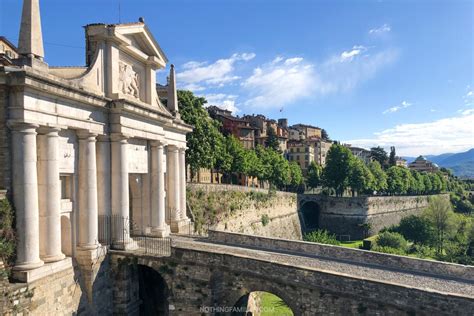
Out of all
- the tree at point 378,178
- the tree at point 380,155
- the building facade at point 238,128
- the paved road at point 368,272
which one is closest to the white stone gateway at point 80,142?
the paved road at point 368,272

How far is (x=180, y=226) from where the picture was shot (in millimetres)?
23641

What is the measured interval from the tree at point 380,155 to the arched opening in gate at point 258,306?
95.0m

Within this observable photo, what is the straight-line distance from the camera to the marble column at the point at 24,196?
38.7ft

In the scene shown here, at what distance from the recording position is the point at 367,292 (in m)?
12.7

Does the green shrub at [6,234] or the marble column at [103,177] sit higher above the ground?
the marble column at [103,177]

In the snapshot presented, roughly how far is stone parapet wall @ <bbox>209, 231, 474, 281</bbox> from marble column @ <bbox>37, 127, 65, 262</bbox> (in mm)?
9873

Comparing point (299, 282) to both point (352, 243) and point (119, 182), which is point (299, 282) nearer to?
point (119, 182)

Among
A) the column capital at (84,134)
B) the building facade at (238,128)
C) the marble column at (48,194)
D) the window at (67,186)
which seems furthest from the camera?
the building facade at (238,128)

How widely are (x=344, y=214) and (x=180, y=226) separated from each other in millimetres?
42233

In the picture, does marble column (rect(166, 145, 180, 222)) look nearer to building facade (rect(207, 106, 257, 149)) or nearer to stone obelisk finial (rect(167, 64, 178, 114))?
stone obelisk finial (rect(167, 64, 178, 114))

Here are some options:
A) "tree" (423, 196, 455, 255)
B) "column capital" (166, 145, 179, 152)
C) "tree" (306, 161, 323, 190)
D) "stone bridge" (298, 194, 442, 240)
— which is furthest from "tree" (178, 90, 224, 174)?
"tree" (306, 161, 323, 190)

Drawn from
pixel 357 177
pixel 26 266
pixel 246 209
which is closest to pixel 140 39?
pixel 26 266

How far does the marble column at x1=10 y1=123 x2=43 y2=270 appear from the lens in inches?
465

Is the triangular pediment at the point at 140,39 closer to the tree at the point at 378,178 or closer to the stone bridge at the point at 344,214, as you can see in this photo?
the stone bridge at the point at 344,214
